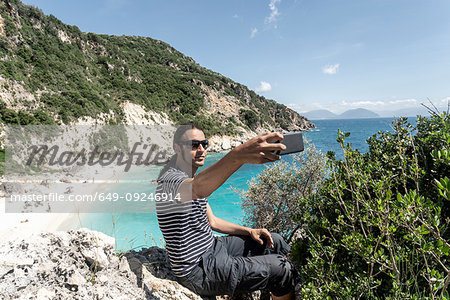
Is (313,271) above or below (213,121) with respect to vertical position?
below

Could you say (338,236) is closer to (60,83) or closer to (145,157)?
(60,83)

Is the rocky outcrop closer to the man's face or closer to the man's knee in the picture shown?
the man's knee

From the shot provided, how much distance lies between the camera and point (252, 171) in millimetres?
29781

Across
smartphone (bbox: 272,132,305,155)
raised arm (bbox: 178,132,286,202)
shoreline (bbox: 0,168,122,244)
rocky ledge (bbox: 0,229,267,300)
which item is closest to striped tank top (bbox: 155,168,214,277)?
rocky ledge (bbox: 0,229,267,300)

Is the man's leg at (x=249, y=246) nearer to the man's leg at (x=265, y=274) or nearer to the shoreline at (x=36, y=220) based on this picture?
the man's leg at (x=265, y=274)

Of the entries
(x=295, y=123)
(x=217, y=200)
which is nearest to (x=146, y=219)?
(x=217, y=200)

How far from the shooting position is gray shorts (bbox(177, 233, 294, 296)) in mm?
2295

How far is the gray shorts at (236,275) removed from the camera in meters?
2.29

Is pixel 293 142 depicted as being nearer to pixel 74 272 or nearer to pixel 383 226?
pixel 383 226

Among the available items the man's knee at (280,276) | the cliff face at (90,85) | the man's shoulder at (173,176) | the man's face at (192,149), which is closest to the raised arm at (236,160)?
the man's shoulder at (173,176)

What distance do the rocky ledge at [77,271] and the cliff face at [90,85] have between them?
25.3 metres

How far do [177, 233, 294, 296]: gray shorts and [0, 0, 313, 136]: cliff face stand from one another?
26.3m

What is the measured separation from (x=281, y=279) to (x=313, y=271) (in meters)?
0.36

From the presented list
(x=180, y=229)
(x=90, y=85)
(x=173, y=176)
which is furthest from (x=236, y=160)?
(x=90, y=85)
